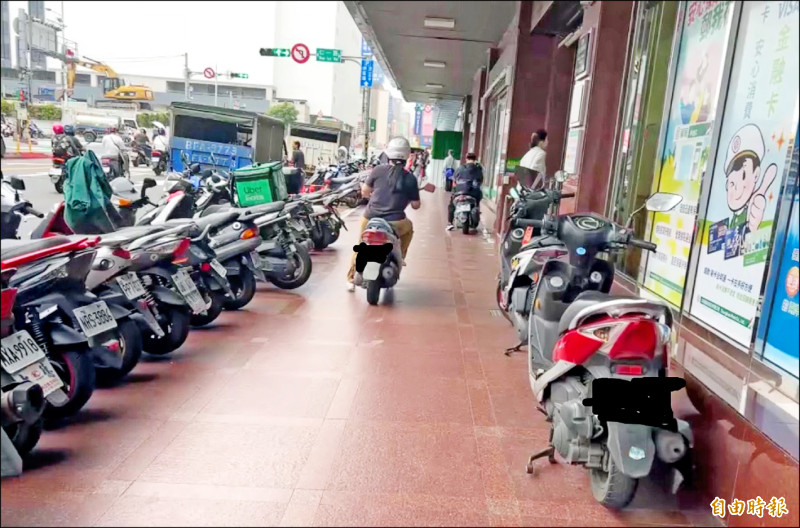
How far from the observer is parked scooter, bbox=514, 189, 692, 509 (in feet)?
7.06

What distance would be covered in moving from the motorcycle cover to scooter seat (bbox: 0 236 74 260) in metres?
2.71

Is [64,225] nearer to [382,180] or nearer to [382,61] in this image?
[382,61]

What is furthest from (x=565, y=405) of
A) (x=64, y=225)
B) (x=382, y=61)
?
(x=64, y=225)

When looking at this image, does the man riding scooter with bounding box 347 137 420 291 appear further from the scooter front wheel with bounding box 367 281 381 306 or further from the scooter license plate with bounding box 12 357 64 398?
the scooter license plate with bounding box 12 357 64 398

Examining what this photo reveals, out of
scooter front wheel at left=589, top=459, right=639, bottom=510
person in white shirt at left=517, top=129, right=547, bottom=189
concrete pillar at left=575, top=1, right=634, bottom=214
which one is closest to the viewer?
scooter front wheel at left=589, top=459, right=639, bottom=510

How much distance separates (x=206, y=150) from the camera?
150 inches

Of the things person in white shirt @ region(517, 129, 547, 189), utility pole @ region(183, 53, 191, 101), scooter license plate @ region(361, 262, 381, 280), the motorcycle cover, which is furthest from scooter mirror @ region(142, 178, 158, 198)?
utility pole @ region(183, 53, 191, 101)

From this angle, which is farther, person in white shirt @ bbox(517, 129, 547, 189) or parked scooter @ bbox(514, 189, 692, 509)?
person in white shirt @ bbox(517, 129, 547, 189)

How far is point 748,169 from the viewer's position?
250 centimetres

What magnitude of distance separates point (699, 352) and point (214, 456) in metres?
2.14

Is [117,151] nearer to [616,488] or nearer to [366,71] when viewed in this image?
[366,71]

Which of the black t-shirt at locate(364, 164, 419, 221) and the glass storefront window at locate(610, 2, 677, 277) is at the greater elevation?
the glass storefront window at locate(610, 2, 677, 277)

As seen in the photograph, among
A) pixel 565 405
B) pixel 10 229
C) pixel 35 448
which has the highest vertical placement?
pixel 10 229

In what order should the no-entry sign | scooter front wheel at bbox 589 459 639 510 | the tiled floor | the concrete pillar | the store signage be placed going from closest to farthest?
the no-entry sign
the store signage
the tiled floor
scooter front wheel at bbox 589 459 639 510
the concrete pillar
